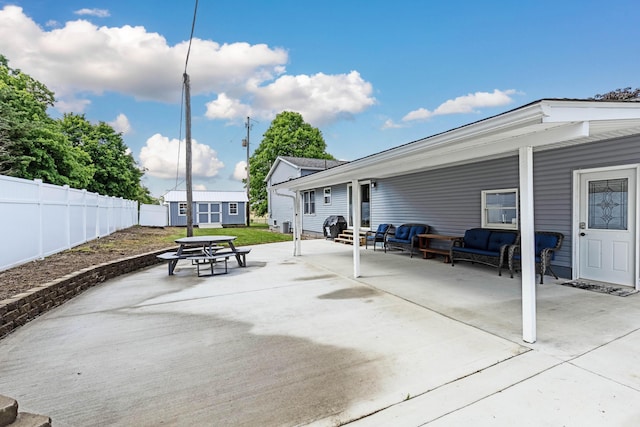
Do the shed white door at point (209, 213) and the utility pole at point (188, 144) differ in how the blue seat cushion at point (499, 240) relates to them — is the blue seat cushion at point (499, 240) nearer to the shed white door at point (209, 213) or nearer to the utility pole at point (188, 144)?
the utility pole at point (188, 144)

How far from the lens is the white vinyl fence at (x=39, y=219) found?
17.7 ft

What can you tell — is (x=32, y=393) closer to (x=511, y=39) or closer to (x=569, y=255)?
(x=569, y=255)

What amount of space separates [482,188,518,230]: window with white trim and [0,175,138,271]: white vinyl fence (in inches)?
377

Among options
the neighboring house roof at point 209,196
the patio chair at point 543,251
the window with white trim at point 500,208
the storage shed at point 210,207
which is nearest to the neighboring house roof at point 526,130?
the patio chair at point 543,251

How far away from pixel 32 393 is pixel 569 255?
7908mm

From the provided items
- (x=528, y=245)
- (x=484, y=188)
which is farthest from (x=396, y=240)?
(x=528, y=245)

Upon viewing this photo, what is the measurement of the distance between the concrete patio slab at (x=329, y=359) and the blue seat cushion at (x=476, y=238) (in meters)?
2.03

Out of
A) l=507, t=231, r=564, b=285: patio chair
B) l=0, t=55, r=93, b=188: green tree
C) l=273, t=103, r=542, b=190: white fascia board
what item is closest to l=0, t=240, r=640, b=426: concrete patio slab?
l=507, t=231, r=564, b=285: patio chair

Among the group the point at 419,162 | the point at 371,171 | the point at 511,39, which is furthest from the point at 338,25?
the point at 419,162

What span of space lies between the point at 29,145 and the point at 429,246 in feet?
47.7

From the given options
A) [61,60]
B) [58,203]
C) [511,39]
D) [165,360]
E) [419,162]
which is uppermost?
[511,39]

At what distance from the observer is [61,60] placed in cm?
1144

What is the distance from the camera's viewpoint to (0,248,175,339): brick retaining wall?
3.79m

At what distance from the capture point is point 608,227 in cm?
556
